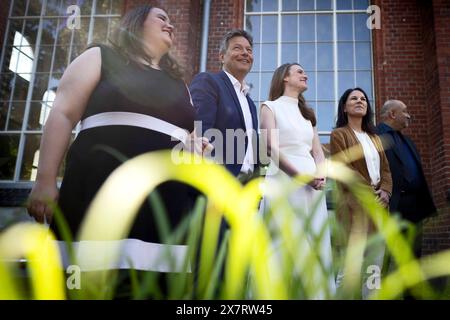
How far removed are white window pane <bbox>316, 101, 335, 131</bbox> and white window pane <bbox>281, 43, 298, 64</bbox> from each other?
3.08 ft

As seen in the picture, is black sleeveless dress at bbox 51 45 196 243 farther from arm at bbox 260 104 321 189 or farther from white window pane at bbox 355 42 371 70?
white window pane at bbox 355 42 371 70

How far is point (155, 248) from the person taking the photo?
1.26m

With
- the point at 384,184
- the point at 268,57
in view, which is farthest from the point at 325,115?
the point at 384,184

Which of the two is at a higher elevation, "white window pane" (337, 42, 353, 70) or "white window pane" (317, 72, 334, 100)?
"white window pane" (337, 42, 353, 70)

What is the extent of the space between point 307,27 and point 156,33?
226 inches

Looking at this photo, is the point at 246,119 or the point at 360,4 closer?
the point at 246,119

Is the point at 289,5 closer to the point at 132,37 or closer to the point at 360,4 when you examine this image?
the point at 360,4

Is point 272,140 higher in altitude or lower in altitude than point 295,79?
lower

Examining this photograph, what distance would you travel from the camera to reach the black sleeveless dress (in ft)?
4.21

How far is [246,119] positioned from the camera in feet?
7.38

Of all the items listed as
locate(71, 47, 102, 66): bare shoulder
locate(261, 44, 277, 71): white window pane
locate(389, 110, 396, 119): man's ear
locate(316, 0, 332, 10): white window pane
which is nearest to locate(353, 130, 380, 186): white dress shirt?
locate(389, 110, 396, 119): man's ear

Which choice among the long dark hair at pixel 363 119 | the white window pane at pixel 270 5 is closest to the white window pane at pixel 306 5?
the white window pane at pixel 270 5

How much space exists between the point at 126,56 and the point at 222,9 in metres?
5.69

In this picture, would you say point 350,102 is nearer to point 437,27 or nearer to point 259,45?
point 437,27
